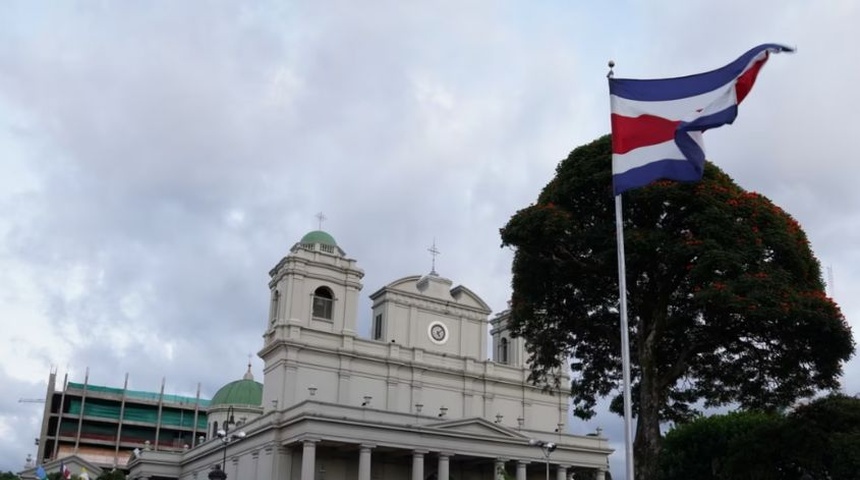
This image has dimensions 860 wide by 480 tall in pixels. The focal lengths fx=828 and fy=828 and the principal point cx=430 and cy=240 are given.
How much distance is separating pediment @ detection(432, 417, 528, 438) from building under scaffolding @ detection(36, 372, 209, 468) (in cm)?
5945

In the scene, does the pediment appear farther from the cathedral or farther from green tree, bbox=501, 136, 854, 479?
green tree, bbox=501, 136, 854, 479

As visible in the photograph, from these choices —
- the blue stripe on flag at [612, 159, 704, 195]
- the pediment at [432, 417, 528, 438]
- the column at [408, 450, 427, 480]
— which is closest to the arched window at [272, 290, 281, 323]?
the pediment at [432, 417, 528, 438]

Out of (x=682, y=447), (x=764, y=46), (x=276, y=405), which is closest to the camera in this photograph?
(x=764, y=46)

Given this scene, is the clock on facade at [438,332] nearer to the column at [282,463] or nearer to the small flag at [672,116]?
the column at [282,463]

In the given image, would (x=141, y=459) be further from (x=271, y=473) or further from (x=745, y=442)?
(x=745, y=442)

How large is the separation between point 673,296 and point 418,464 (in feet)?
78.0

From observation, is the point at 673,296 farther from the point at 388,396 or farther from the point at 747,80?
the point at 388,396

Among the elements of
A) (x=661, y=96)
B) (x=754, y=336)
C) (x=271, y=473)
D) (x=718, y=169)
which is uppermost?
(x=718, y=169)

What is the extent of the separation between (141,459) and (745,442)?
1978 inches

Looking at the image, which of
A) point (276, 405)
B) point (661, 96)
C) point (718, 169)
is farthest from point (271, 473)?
point (661, 96)

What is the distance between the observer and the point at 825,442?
24.4 m

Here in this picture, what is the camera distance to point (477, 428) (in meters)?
49.3

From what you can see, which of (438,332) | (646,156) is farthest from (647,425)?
(438,332)

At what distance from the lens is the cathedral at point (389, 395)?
46.2m
